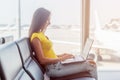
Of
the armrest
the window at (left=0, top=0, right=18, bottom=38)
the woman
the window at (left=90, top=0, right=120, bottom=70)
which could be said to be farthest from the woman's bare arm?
the window at (left=90, top=0, right=120, bottom=70)

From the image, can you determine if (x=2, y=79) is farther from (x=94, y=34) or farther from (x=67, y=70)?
(x=94, y=34)

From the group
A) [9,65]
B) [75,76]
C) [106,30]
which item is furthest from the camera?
[106,30]

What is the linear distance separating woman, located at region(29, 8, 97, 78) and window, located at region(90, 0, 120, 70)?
120 cm

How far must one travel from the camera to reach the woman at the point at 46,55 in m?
2.23

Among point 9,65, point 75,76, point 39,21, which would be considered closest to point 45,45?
point 39,21

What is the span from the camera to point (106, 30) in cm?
354

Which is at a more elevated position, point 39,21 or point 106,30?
point 39,21

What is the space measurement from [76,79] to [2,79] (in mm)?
1162

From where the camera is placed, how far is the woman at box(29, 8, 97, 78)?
223 cm

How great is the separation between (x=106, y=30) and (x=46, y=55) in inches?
57.5

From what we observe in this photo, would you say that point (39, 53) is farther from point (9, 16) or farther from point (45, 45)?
point (9, 16)

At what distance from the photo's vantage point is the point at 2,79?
1242 mm

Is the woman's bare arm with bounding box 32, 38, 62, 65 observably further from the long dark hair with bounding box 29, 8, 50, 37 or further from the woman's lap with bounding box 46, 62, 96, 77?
the long dark hair with bounding box 29, 8, 50, 37

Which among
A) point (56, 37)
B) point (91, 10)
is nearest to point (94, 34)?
point (91, 10)
